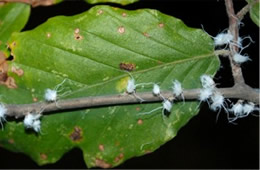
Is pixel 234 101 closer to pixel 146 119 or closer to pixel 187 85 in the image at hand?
pixel 187 85

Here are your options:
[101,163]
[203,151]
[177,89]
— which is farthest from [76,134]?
[203,151]

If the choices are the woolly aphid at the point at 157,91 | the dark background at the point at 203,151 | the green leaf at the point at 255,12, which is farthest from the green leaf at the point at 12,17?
the dark background at the point at 203,151

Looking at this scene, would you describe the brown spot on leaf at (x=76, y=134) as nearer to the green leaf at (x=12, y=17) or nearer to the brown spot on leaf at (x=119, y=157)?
the brown spot on leaf at (x=119, y=157)

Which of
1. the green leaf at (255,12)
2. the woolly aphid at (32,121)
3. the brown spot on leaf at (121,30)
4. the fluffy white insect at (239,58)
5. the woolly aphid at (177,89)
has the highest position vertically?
the green leaf at (255,12)

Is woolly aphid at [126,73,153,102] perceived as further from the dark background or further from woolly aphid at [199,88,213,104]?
the dark background

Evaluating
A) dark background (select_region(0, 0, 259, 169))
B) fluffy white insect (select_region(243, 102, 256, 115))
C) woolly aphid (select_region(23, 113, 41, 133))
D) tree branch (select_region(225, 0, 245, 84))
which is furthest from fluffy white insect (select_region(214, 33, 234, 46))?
dark background (select_region(0, 0, 259, 169))

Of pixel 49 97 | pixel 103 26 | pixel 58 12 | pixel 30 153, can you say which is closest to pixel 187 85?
pixel 103 26
